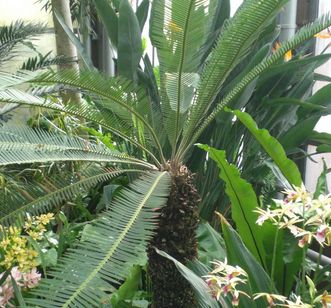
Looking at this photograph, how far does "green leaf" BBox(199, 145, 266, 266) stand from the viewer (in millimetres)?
1503

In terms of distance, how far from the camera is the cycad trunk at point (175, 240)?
1513 millimetres

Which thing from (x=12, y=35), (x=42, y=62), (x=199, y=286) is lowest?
(x=199, y=286)

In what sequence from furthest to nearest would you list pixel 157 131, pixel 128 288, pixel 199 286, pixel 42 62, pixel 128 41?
pixel 42 62
pixel 128 41
pixel 157 131
pixel 128 288
pixel 199 286

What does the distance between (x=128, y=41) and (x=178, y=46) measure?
0.41 metres

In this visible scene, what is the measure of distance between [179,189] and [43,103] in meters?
0.49

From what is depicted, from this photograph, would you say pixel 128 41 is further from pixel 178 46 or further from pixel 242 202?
pixel 242 202

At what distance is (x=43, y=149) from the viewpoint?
1417 millimetres

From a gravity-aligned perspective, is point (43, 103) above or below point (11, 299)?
above

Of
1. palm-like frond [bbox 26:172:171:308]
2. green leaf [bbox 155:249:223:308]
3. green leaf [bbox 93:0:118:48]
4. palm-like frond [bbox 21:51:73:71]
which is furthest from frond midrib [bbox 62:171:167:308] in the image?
palm-like frond [bbox 21:51:73:71]

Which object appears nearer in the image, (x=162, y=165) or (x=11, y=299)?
(x=11, y=299)

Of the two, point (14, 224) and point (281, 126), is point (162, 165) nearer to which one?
point (14, 224)

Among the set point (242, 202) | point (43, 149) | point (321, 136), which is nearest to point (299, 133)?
point (321, 136)

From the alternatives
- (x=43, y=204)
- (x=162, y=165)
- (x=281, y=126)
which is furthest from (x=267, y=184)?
(x=43, y=204)

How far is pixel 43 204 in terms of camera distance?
54.5 inches
